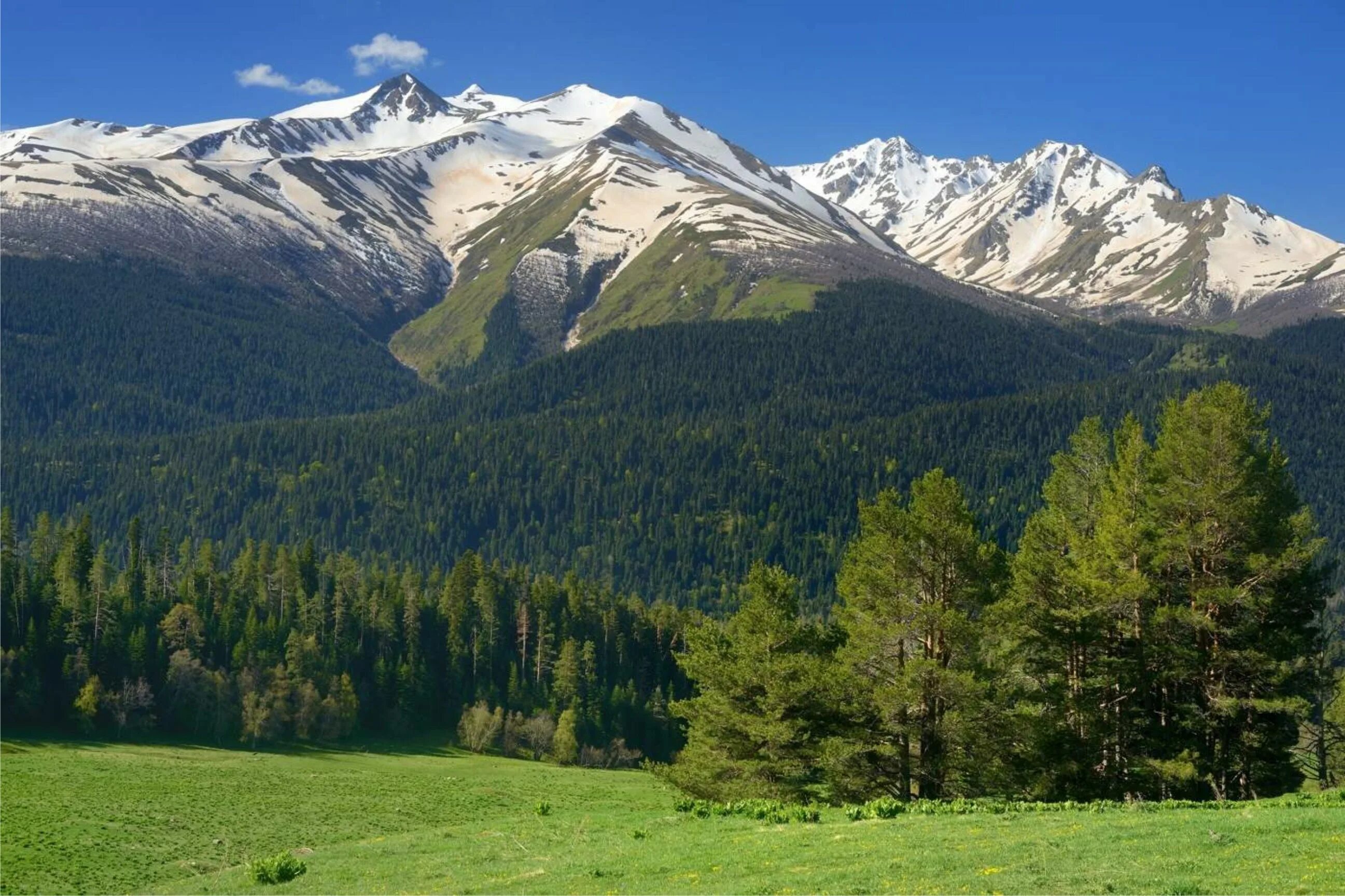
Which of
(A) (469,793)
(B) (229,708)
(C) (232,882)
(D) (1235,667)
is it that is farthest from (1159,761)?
(B) (229,708)

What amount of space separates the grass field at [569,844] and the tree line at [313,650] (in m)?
36.7

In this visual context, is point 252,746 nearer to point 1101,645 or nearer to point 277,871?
point 277,871

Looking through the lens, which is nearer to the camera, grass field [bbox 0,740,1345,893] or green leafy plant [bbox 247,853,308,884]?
grass field [bbox 0,740,1345,893]

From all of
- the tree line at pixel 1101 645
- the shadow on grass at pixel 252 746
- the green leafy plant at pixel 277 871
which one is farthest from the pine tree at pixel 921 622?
the shadow on grass at pixel 252 746

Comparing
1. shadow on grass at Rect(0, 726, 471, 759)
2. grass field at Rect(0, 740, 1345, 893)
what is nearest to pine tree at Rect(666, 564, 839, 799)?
grass field at Rect(0, 740, 1345, 893)

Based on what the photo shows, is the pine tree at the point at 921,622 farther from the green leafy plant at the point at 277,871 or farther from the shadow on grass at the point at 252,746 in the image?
the shadow on grass at the point at 252,746

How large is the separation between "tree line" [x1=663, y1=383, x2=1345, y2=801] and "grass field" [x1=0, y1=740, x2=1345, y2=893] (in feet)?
22.2

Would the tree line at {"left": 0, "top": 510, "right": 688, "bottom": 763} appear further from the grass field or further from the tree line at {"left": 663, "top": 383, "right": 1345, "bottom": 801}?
the tree line at {"left": 663, "top": 383, "right": 1345, "bottom": 801}

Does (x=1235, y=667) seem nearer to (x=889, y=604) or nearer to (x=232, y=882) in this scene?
(x=889, y=604)

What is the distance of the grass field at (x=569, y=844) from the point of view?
2816 cm

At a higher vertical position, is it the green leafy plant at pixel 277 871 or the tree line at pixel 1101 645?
the tree line at pixel 1101 645

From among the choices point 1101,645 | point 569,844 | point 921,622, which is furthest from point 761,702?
point 569,844

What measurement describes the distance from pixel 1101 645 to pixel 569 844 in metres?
A: 23.2

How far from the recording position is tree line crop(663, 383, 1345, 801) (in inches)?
1823
